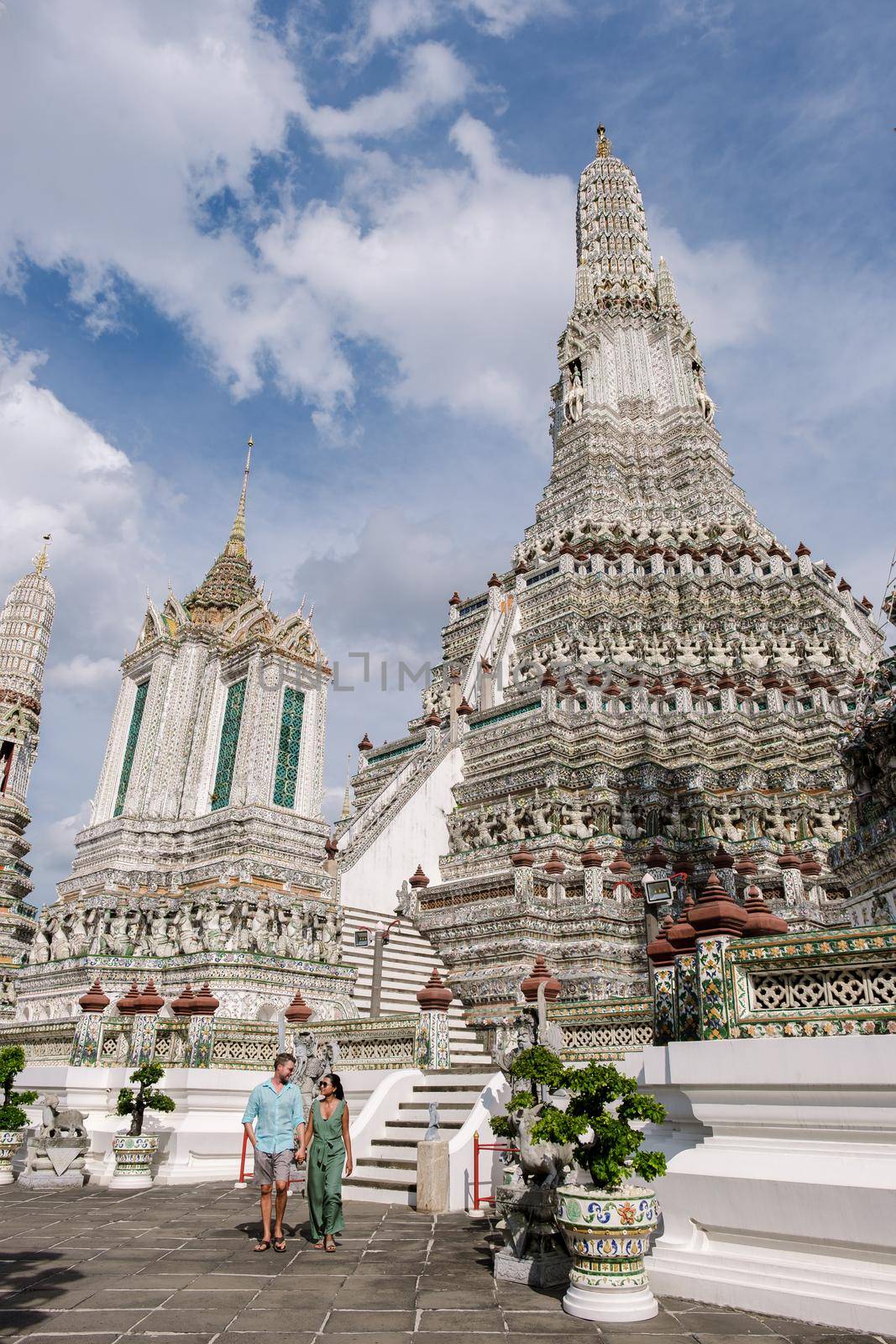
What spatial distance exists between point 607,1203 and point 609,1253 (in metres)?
0.26

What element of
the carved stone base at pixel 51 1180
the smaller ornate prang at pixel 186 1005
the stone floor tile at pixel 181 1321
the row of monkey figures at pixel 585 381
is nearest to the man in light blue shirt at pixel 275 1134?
the stone floor tile at pixel 181 1321

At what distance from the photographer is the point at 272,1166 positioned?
7.09 m

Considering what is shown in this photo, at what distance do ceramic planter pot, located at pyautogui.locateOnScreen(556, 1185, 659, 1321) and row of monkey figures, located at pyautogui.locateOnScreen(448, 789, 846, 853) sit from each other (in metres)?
15.8

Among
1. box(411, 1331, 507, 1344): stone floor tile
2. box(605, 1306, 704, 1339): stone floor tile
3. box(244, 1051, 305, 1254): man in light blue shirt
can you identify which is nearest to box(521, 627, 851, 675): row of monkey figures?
box(244, 1051, 305, 1254): man in light blue shirt

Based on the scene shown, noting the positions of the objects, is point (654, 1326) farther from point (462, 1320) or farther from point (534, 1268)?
point (534, 1268)

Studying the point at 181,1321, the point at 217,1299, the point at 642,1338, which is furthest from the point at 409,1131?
the point at 642,1338

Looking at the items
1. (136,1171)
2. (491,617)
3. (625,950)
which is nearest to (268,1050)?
(136,1171)

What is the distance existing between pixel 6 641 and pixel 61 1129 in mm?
28709

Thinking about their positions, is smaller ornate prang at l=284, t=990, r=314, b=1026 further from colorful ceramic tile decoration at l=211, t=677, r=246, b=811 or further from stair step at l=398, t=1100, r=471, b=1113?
colorful ceramic tile decoration at l=211, t=677, r=246, b=811

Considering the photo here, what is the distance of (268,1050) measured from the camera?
42.9ft

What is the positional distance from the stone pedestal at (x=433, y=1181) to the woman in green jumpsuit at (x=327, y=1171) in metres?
1.87

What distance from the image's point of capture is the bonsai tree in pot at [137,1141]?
10.8 metres

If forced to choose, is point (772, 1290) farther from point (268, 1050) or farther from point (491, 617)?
point (491, 617)

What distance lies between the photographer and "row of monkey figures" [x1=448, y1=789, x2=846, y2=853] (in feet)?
70.4
